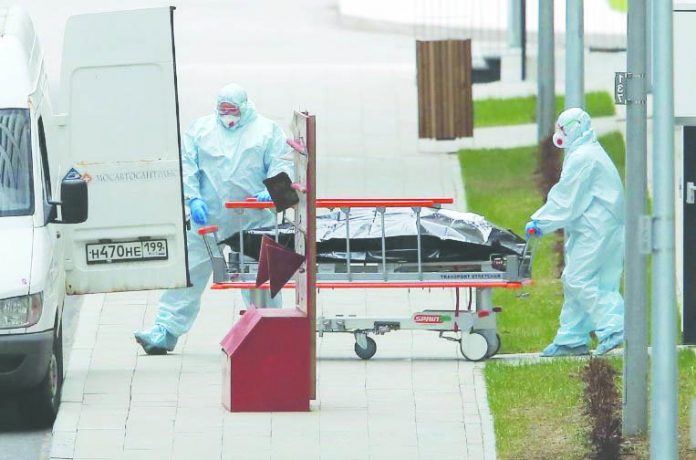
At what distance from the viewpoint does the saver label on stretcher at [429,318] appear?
11.9 meters

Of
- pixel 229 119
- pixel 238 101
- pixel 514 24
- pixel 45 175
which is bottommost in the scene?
pixel 45 175

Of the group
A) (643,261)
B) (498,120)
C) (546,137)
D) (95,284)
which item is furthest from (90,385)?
(498,120)

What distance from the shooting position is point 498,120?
2259 cm

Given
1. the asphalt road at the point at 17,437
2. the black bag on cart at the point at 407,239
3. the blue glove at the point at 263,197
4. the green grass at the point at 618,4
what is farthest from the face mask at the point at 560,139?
the green grass at the point at 618,4

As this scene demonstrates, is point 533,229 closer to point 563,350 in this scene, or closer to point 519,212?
point 563,350

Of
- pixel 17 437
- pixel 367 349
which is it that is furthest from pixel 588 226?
pixel 17 437

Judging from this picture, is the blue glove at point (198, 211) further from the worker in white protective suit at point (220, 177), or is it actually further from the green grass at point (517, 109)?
the green grass at point (517, 109)

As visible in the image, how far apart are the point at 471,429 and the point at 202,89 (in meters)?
14.1

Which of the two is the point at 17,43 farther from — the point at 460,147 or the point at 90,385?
the point at 460,147

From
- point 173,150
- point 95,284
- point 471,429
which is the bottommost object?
point 471,429

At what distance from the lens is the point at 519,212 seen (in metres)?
17.1

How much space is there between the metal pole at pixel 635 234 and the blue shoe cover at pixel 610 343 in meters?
1.96

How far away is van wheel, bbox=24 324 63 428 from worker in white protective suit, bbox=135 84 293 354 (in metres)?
1.40

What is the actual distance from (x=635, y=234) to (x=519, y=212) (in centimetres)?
727
